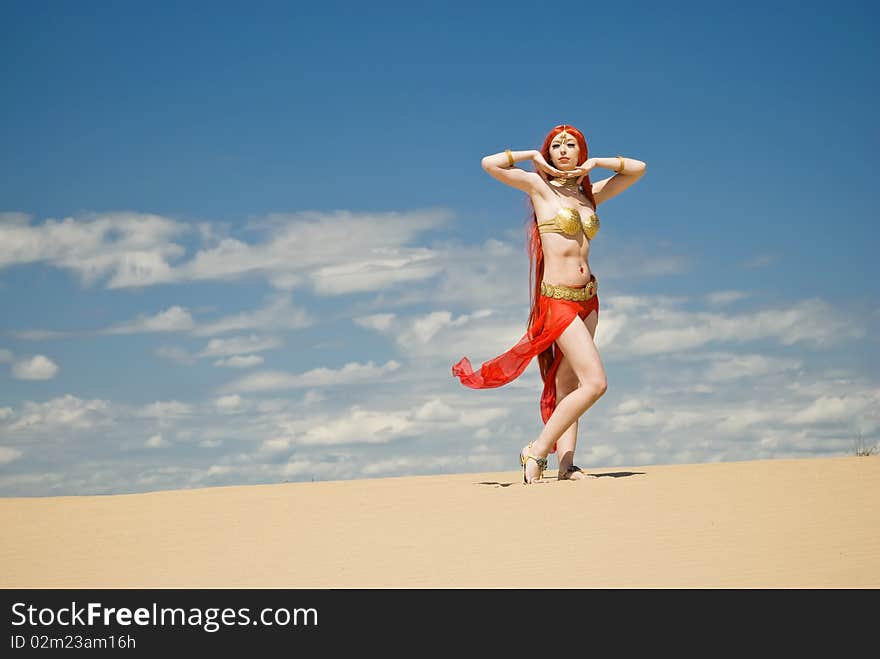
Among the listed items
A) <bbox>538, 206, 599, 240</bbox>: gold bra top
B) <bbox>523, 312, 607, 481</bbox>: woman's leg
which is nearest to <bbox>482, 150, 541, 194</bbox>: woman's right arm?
<bbox>538, 206, 599, 240</bbox>: gold bra top

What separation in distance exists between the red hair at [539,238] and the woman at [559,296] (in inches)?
0.4

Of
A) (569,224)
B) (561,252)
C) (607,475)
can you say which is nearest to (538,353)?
(561,252)

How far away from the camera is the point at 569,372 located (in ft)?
37.8

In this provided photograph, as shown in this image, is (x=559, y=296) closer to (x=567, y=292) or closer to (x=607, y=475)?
(x=567, y=292)

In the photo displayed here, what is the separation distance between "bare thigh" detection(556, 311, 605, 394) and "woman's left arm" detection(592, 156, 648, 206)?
4.51ft

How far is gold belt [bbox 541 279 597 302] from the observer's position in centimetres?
1114

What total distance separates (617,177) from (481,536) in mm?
5322

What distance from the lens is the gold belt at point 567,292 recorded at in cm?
1114

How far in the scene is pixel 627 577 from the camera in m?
6.62

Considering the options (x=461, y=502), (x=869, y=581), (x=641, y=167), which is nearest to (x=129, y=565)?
(x=461, y=502)

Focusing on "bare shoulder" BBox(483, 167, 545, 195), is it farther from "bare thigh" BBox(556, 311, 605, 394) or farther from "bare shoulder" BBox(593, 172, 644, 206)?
"bare thigh" BBox(556, 311, 605, 394)

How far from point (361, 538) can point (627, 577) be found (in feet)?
7.65

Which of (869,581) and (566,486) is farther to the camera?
(566,486)
